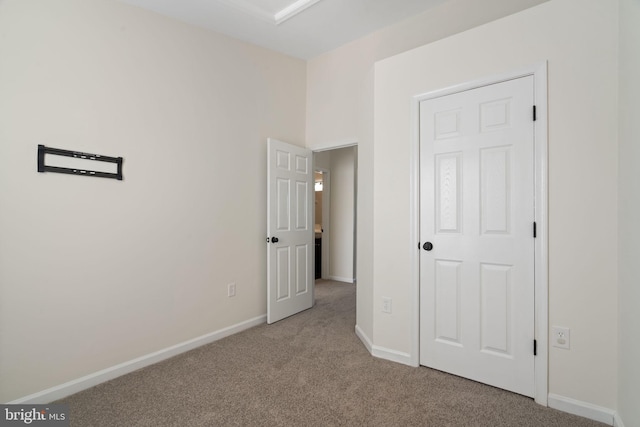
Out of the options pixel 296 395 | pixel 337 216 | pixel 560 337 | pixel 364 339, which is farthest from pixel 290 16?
pixel 337 216

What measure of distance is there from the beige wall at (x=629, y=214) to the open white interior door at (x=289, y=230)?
2797mm

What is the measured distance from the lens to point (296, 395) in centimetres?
212

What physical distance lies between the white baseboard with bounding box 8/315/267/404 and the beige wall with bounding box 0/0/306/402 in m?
0.04

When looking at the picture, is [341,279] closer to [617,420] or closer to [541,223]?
[541,223]

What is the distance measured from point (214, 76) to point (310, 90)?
132 centimetres

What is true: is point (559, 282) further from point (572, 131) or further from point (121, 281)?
point (121, 281)

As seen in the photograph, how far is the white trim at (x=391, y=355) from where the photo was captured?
2525 mm

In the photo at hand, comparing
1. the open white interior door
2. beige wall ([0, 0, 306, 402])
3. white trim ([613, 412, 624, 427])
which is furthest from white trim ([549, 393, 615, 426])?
beige wall ([0, 0, 306, 402])

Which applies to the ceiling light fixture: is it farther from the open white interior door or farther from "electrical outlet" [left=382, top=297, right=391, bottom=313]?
"electrical outlet" [left=382, top=297, right=391, bottom=313]

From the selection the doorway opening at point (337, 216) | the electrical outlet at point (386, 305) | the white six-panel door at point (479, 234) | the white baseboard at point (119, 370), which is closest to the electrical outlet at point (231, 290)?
the white baseboard at point (119, 370)

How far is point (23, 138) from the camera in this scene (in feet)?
6.70

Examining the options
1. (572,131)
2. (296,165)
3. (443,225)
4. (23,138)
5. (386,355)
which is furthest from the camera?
(296,165)

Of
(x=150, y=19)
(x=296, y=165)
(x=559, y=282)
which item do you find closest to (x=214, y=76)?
(x=150, y=19)

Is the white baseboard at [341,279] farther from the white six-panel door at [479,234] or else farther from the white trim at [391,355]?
the white six-panel door at [479,234]
